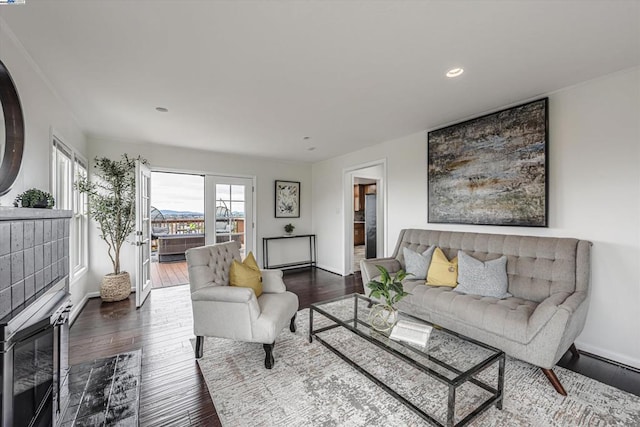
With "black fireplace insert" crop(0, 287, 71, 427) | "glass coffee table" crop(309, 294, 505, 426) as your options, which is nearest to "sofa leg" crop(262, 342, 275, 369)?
"glass coffee table" crop(309, 294, 505, 426)

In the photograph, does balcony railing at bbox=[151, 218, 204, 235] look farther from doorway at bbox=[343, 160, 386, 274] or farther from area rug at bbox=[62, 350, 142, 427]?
area rug at bbox=[62, 350, 142, 427]

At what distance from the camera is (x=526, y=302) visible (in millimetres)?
2330

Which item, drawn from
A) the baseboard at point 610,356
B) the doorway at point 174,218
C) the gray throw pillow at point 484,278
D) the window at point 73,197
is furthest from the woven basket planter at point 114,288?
the baseboard at point 610,356

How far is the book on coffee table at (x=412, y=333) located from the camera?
72.0 inches

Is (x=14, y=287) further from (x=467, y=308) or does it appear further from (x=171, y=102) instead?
(x=467, y=308)

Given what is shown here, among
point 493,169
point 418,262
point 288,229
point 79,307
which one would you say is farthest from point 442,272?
point 79,307

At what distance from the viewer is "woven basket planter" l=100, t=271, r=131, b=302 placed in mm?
3675

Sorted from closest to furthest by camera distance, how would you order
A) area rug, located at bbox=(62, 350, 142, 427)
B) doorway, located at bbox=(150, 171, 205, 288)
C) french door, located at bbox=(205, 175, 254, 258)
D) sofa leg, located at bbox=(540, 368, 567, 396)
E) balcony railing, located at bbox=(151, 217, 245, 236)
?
area rug, located at bbox=(62, 350, 142, 427)
sofa leg, located at bbox=(540, 368, 567, 396)
french door, located at bbox=(205, 175, 254, 258)
doorway, located at bbox=(150, 171, 205, 288)
balcony railing, located at bbox=(151, 217, 245, 236)

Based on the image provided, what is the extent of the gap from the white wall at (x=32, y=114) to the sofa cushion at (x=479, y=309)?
3.25m

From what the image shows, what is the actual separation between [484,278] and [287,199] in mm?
4137

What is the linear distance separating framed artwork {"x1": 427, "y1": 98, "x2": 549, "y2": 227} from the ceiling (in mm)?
216

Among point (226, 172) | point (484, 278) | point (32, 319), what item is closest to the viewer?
point (32, 319)

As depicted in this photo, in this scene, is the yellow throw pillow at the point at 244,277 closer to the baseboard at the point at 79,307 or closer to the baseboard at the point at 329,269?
the baseboard at the point at 79,307

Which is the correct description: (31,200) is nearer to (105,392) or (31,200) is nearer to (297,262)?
(105,392)
